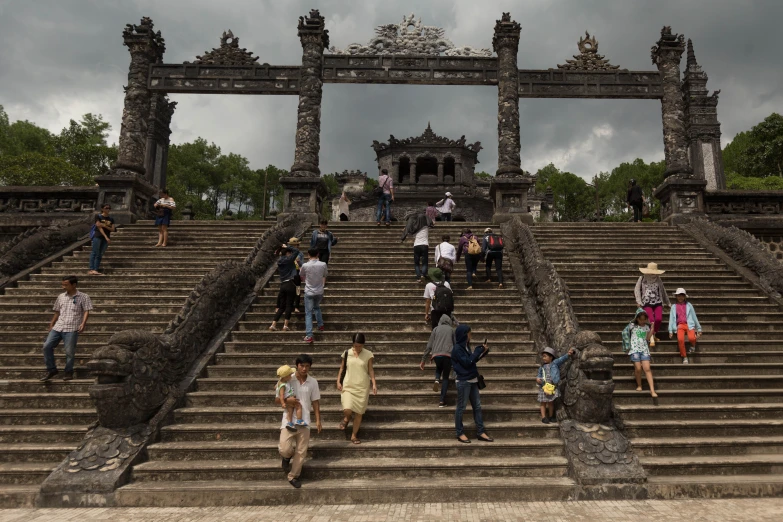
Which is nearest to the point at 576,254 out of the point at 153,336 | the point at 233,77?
the point at 153,336

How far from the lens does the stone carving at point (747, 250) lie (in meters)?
8.94

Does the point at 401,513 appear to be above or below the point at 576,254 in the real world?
below

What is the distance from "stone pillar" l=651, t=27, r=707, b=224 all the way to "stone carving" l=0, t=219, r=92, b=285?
16.4 m

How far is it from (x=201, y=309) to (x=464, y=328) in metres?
4.11

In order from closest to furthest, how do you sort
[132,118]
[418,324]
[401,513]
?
[401,513]
[418,324]
[132,118]

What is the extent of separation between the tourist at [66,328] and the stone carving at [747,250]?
1182 centimetres

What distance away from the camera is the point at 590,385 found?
5.27 metres

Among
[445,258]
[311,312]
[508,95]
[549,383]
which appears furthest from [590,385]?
[508,95]

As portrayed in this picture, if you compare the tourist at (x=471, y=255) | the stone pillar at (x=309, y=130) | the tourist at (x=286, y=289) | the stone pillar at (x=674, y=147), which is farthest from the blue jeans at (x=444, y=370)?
the stone pillar at (x=674, y=147)

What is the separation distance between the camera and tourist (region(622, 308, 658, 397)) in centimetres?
608

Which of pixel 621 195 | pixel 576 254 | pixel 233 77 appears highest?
pixel 621 195

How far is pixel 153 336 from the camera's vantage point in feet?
19.4

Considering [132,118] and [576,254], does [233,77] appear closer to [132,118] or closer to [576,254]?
[132,118]

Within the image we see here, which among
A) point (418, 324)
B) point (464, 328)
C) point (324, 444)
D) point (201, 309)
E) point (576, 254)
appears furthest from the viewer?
point (576, 254)
